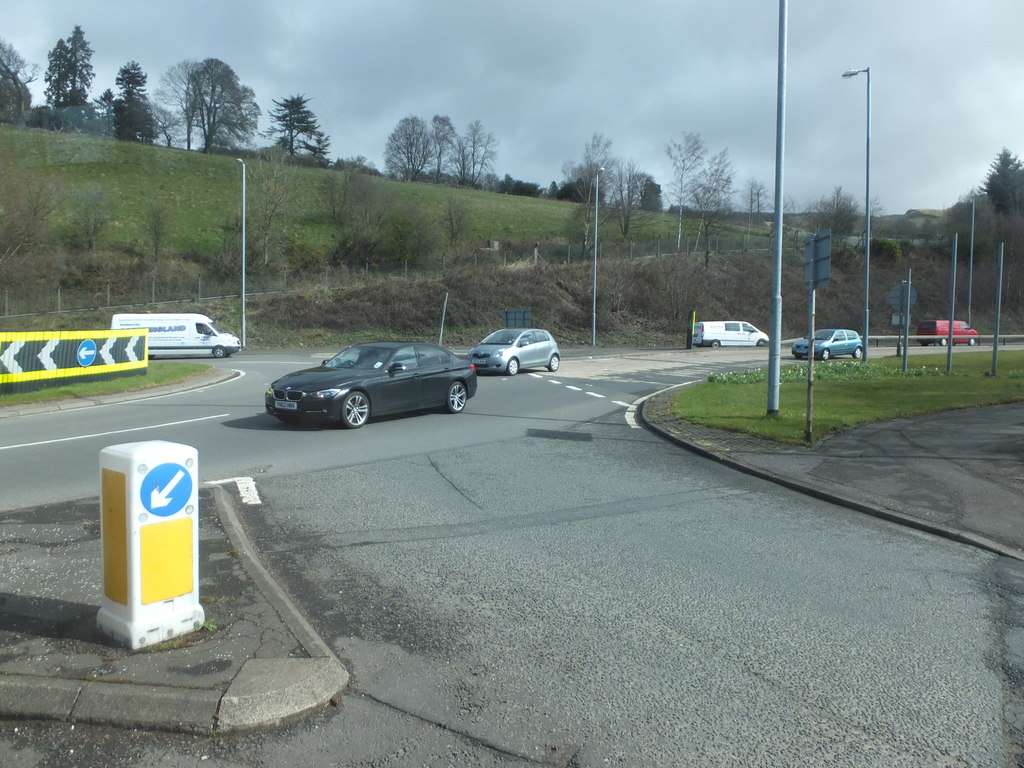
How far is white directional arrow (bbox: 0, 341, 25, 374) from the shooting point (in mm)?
17172

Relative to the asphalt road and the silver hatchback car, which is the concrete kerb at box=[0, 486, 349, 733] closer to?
the asphalt road

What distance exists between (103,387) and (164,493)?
16789mm

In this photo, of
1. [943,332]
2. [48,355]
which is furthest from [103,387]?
[943,332]

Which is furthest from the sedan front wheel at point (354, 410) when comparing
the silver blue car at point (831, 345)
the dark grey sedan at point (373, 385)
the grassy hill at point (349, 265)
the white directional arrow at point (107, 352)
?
the grassy hill at point (349, 265)

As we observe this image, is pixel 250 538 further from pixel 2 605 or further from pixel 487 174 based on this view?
pixel 487 174

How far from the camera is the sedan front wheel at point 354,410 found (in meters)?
13.9

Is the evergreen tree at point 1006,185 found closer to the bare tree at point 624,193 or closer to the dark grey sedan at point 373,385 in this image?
the bare tree at point 624,193

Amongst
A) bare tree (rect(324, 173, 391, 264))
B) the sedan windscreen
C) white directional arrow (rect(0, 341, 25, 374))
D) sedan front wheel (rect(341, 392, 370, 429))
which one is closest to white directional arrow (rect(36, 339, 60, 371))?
white directional arrow (rect(0, 341, 25, 374))

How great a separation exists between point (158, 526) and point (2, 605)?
1.41m

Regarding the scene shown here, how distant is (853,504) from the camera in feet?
28.6

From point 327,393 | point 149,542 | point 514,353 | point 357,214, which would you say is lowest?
point 149,542

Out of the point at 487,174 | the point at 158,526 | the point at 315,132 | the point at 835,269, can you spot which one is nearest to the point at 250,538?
the point at 158,526

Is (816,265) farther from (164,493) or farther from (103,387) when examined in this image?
(103,387)

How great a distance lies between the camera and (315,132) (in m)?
93.5
